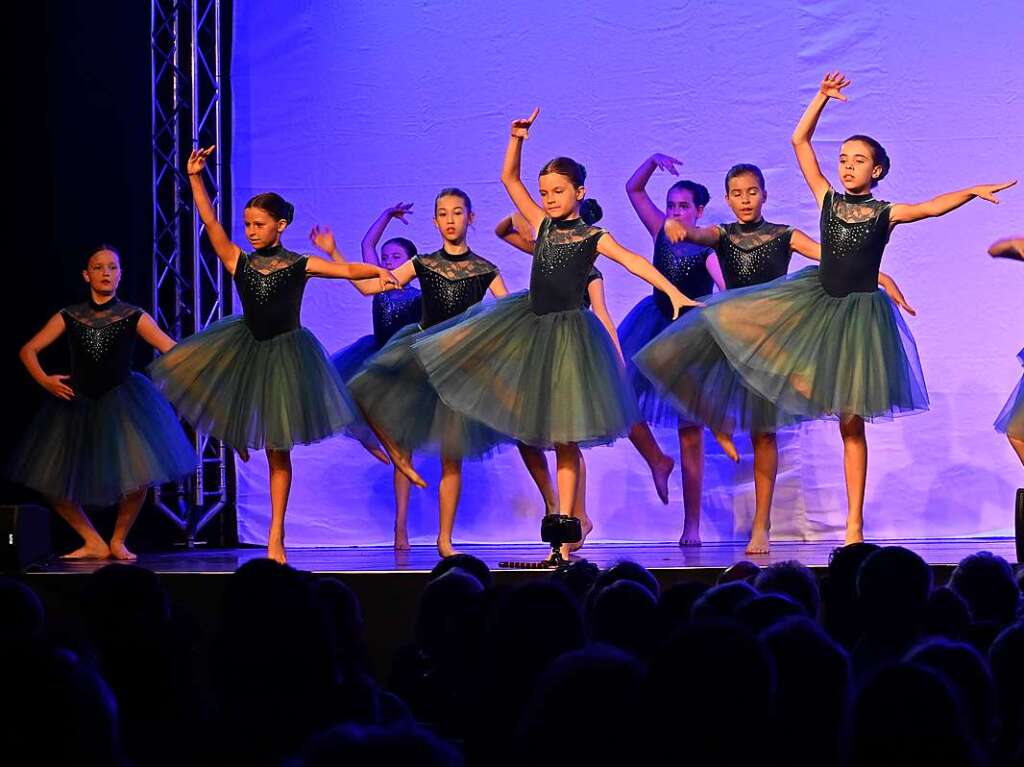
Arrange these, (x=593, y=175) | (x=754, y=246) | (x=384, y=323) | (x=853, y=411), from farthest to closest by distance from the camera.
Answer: (x=593, y=175)
(x=384, y=323)
(x=754, y=246)
(x=853, y=411)

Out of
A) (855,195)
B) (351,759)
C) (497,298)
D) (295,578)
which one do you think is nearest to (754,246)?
(855,195)

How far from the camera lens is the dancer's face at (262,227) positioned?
223 inches

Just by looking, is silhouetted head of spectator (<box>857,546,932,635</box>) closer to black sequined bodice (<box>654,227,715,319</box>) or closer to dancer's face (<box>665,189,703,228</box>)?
black sequined bodice (<box>654,227,715,319</box>)

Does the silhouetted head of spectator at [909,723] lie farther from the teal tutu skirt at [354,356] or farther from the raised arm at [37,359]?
the teal tutu skirt at [354,356]

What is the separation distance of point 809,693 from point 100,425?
15.7 feet

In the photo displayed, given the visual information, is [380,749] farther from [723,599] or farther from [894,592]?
[894,592]

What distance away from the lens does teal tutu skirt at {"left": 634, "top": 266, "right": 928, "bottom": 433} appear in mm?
5105

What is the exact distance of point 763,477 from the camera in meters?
5.82

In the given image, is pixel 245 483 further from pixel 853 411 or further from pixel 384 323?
pixel 853 411

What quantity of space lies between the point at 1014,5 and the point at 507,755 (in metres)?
5.86

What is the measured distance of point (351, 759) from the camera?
1312 mm

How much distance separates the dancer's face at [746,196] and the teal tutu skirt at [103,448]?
2623 mm

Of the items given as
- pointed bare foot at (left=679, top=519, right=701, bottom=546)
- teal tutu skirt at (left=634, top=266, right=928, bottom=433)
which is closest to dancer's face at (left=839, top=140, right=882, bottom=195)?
teal tutu skirt at (left=634, top=266, right=928, bottom=433)

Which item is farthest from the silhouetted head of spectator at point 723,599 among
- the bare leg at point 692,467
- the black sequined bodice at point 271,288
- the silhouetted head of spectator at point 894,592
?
the bare leg at point 692,467
